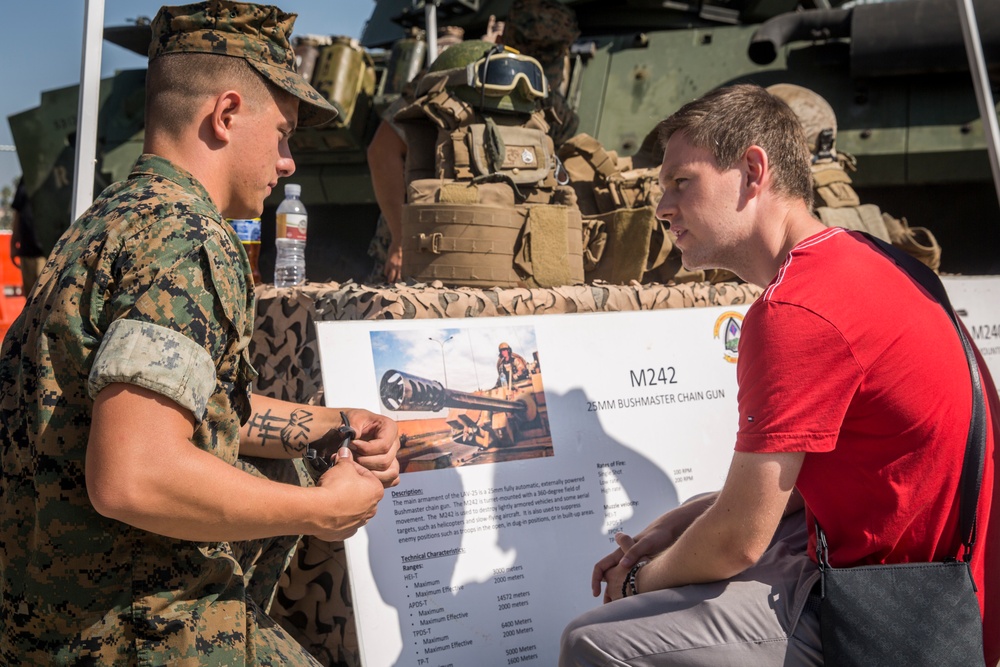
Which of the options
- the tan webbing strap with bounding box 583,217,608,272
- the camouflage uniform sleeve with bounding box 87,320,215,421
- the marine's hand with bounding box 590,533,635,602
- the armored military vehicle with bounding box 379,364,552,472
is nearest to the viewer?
the camouflage uniform sleeve with bounding box 87,320,215,421

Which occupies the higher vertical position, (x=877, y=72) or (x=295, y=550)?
(x=877, y=72)

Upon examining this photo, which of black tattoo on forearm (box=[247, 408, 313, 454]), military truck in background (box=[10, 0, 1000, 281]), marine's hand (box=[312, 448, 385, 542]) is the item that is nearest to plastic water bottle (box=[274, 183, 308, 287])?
black tattoo on forearm (box=[247, 408, 313, 454])

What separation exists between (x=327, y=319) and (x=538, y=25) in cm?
398

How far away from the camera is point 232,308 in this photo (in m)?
1.53

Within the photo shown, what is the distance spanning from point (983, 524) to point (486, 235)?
6.85 feet

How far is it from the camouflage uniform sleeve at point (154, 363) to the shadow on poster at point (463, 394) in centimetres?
96

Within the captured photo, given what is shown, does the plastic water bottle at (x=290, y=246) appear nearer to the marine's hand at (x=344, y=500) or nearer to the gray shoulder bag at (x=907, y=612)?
the marine's hand at (x=344, y=500)

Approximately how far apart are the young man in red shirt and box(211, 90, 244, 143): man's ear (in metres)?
1.00

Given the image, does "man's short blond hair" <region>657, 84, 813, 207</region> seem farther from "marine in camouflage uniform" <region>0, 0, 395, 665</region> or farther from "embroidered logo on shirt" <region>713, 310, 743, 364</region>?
"embroidered logo on shirt" <region>713, 310, 743, 364</region>

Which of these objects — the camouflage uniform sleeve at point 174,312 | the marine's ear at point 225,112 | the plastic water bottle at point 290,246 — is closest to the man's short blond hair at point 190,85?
the marine's ear at point 225,112

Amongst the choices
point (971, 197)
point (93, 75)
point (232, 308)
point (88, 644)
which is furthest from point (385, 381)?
point (971, 197)

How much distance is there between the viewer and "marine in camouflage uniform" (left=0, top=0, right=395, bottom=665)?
138cm

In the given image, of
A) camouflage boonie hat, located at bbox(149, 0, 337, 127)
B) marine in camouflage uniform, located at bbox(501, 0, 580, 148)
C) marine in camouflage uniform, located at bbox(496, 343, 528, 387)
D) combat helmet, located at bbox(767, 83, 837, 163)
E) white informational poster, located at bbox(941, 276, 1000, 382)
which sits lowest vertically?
marine in camouflage uniform, located at bbox(496, 343, 528, 387)

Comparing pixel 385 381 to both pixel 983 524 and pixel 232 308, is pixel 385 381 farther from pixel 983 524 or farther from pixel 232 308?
pixel 983 524
